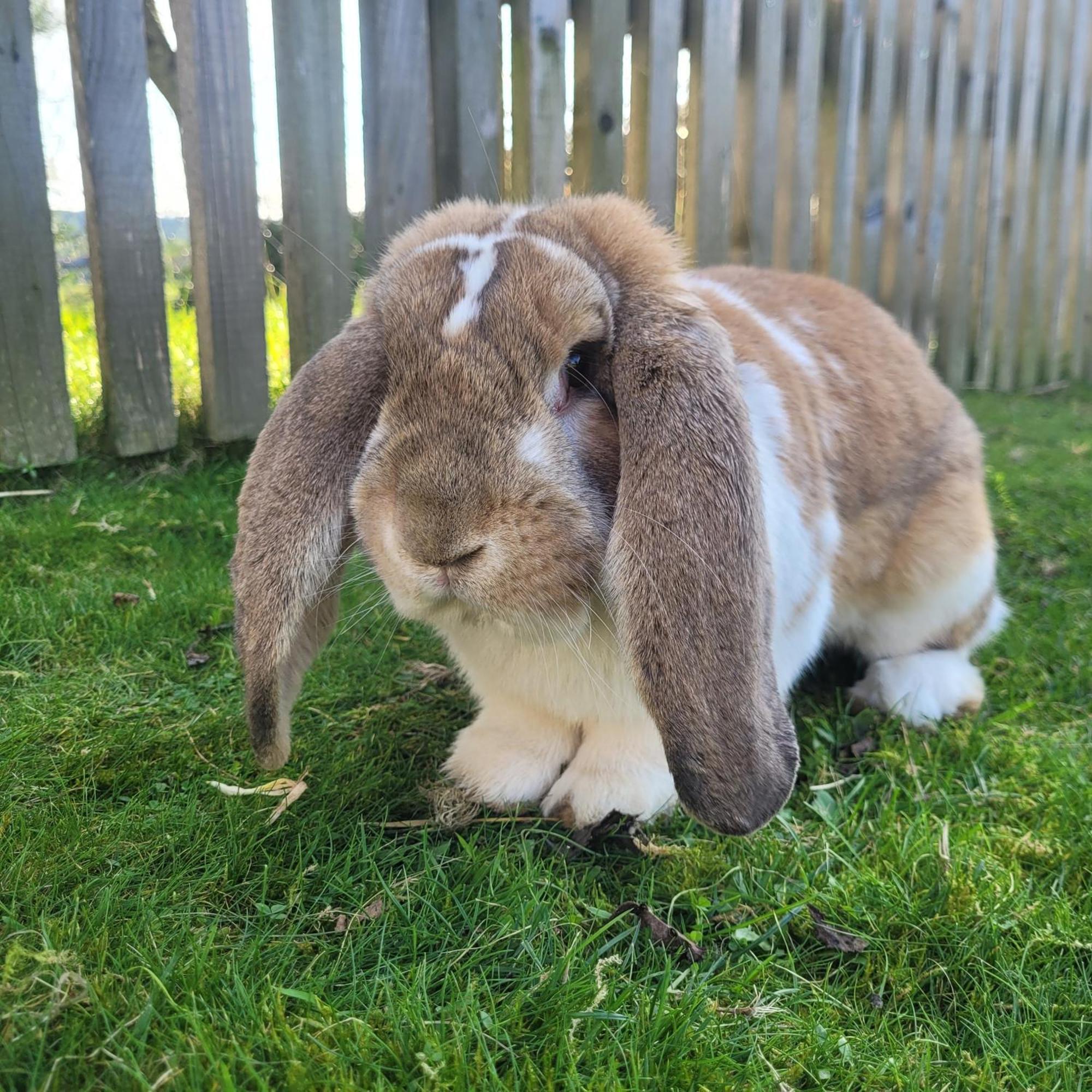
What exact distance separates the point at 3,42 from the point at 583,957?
3.27 meters

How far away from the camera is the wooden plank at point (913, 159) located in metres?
5.80

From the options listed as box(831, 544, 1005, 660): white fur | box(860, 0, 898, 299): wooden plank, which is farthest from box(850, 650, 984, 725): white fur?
box(860, 0, 898, 299): wooden plank

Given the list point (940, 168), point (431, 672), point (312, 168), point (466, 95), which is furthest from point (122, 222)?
point (940, 168)

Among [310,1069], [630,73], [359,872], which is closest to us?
[310,1069]

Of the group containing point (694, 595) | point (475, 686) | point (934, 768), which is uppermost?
point (694, 595)

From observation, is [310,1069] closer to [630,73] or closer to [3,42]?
[3,42]

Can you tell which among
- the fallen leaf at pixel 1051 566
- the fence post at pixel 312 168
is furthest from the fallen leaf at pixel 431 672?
the fallen leaf at pixel 1051 566

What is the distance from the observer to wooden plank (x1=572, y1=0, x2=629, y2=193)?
431cm

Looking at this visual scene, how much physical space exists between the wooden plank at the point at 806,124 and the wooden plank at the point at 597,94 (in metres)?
1.29

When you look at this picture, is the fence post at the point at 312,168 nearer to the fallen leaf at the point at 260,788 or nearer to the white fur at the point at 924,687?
the fallen leaf at the point at 260,788

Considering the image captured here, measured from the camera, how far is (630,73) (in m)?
4.59

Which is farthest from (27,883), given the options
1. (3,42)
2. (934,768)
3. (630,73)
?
(630,73)

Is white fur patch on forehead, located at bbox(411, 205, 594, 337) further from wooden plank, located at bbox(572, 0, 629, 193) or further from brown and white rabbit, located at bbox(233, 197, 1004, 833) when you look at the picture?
wooden plank, located at bbox(572, 0, 629, 193)

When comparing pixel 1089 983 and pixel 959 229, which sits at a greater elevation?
pixel 959 229
